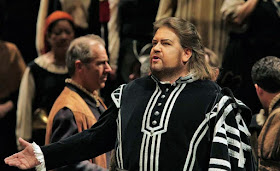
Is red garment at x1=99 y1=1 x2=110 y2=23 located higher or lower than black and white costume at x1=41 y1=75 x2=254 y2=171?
higher

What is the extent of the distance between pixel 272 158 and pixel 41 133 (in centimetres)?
236

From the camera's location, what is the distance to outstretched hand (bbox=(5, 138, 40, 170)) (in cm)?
356

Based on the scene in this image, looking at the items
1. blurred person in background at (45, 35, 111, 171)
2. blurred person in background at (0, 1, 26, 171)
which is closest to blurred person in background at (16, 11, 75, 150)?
blurred person in background at (0, 1, 26, 171)

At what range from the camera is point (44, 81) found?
5.77 metres

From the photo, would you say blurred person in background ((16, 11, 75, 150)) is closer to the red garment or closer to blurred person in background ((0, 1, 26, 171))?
the red garment

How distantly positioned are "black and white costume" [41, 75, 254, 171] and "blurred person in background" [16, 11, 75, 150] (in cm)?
210

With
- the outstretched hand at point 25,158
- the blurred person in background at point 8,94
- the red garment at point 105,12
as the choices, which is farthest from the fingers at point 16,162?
the blurred person in background at point 8,94

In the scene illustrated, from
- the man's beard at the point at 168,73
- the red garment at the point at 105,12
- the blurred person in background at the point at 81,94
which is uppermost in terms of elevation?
the red garment at the point at 105,12

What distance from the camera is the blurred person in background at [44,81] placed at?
18.9 feet

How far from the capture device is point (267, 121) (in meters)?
4.25

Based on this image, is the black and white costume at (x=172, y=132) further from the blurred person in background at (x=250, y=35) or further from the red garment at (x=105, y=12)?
the red garment at (x=105, y=12)

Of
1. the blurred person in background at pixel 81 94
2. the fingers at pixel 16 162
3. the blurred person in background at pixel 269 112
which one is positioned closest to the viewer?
the fingers at pixel 16 162

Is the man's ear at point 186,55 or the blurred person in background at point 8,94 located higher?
the man's ear at point 186,55

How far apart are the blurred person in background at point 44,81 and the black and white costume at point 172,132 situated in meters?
2.10
